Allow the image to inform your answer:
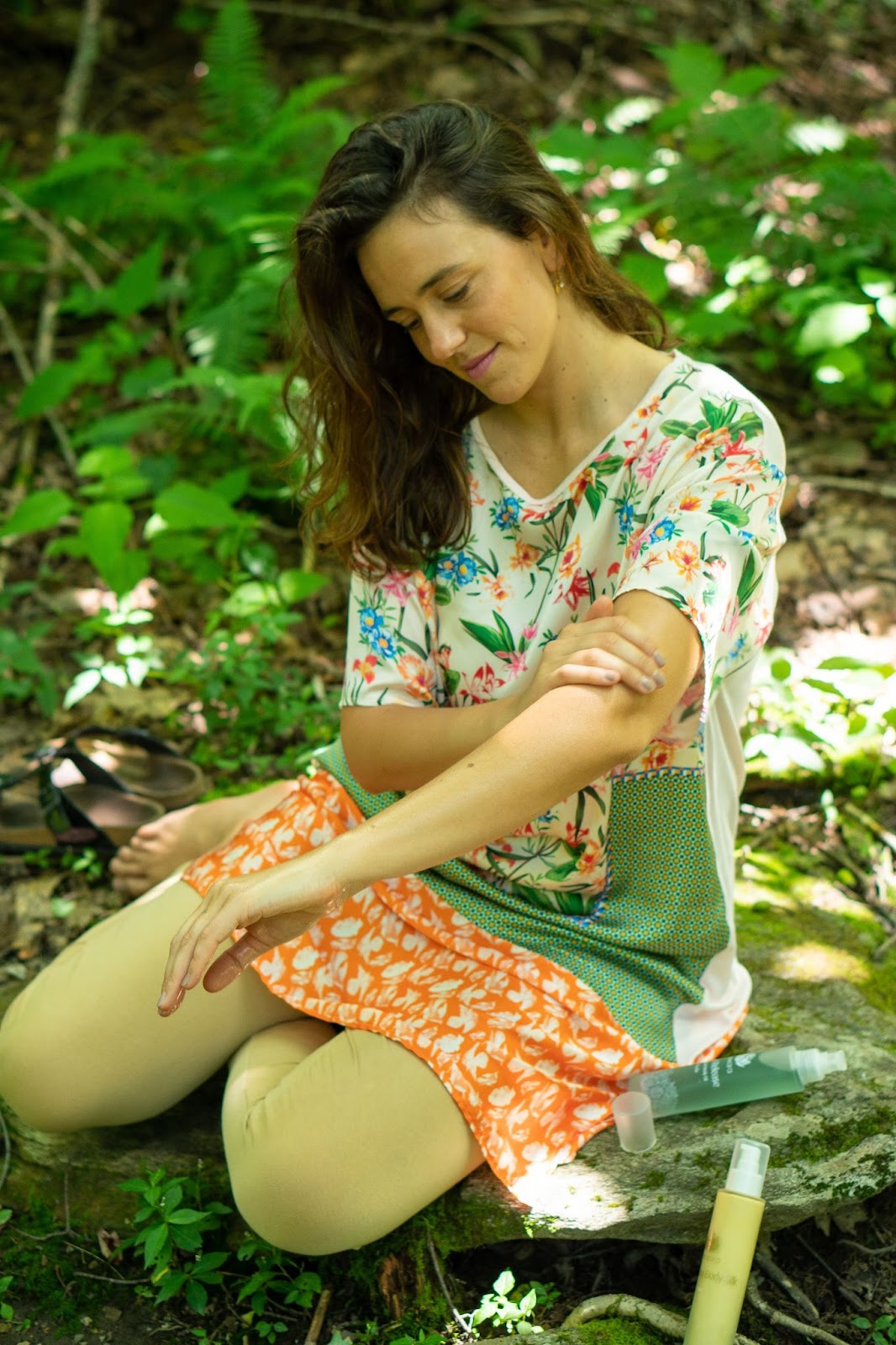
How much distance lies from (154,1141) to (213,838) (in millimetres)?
659

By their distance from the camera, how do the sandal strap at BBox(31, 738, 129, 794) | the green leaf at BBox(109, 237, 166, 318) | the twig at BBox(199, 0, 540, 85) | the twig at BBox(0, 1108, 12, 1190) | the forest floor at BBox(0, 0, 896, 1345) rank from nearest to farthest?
the twig at BBox(0, 1108, 12, 1190) → the sandal strap at BBox(31, 738, 129, 794) → the green leaf at BBox(109, 237, 166, 318) → the forest floor at BBox(0, 0, 896, 1345) → the twig at BBox(199, 0, 540, 85)

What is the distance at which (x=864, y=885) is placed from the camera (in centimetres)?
264

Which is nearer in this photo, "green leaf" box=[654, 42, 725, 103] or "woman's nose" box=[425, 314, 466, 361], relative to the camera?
"woman's nose" box=[425, 314, 466, 361]

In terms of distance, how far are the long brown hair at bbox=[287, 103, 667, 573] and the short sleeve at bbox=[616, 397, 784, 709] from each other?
1.09 feet

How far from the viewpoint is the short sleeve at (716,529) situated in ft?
5.53

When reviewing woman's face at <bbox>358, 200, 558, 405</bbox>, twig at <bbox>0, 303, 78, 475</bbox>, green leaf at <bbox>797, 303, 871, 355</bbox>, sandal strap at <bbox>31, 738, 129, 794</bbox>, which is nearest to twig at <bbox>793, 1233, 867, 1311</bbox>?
woman's face at <bbox>358, 200, 558, 405</bbox>

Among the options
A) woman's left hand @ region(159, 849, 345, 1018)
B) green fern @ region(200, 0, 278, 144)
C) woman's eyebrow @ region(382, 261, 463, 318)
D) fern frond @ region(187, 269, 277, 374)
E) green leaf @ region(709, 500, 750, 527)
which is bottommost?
fern frond @ region(187, 269, 277, 374)

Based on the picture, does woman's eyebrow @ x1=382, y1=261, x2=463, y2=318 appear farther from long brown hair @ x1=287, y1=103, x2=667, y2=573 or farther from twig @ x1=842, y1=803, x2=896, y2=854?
twig @ x1=842, y1=803, x2=896, y2=854

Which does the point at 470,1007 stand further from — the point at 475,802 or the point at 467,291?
the point at 467,291

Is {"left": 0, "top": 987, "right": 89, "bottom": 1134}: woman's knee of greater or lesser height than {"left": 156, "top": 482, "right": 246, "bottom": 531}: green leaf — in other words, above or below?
below

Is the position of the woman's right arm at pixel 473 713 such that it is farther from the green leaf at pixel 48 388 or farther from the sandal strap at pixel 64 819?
the green leaf at pixel 48 388

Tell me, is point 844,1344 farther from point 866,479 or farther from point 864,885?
point 866,479

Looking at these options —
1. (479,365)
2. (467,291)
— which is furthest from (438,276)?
(479,365)

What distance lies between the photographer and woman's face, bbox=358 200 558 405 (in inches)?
71.1
